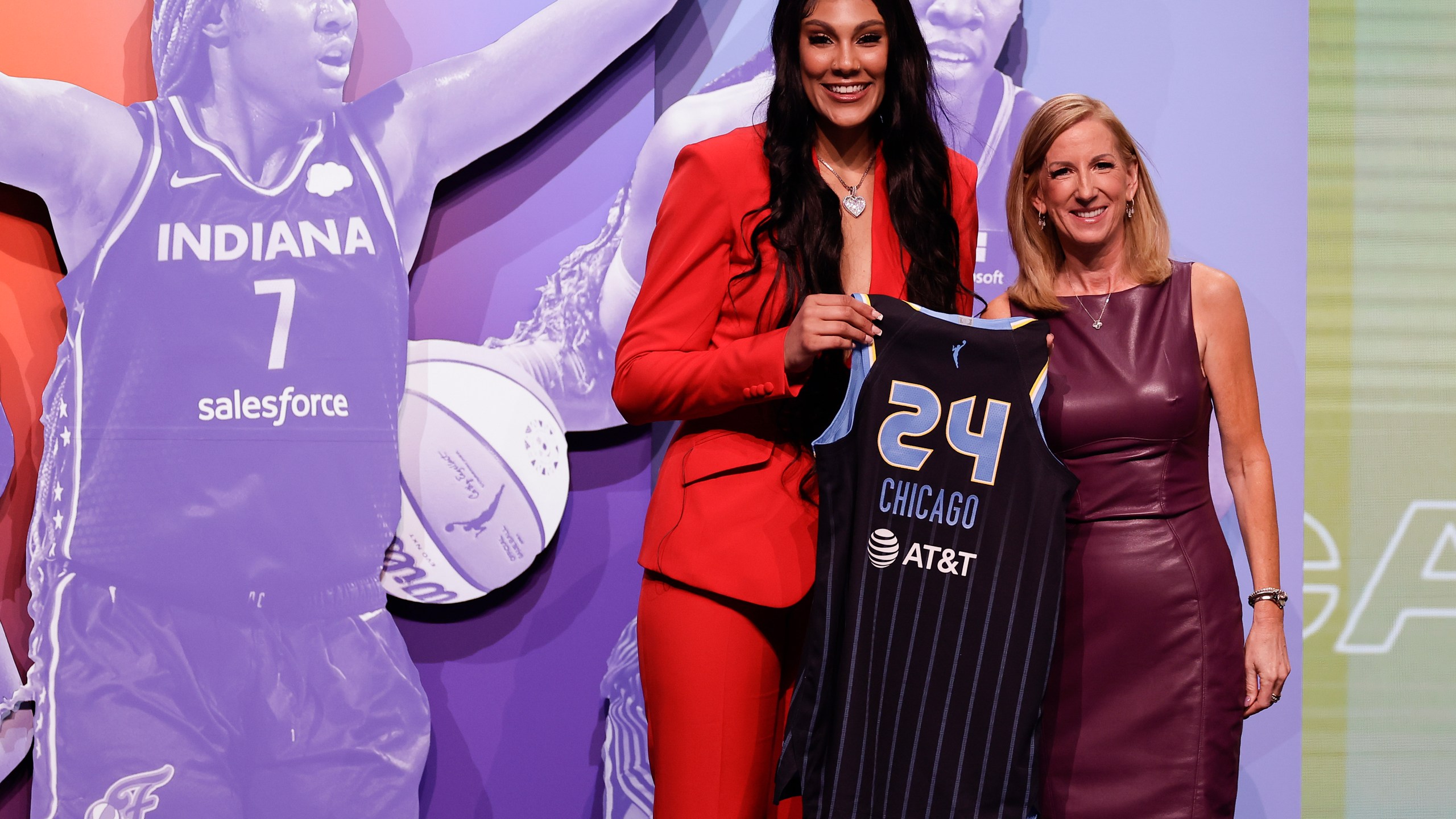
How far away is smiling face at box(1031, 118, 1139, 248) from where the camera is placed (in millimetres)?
1713

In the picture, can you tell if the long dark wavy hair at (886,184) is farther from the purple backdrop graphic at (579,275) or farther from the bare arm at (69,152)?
the bare arm at (69,152)

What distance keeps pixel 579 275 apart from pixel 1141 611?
146 cm

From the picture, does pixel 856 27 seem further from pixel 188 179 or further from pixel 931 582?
pixel 188 179

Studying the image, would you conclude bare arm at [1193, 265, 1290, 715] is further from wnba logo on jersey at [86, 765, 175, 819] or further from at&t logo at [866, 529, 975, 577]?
wnba logo on jersey at [86, 765, 175, 819]

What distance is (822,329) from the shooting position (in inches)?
55.5

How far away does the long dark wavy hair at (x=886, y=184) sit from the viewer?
5.01 ft

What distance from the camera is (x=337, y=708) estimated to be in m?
2.34

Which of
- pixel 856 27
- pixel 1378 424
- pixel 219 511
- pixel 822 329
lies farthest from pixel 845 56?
pixel 1378 424

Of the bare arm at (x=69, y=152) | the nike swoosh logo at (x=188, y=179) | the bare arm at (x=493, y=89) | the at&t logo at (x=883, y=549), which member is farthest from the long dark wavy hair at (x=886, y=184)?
the bare arm at (x=69, y=152)

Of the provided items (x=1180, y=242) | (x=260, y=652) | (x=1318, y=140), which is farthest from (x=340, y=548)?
(x=1318, y=140)

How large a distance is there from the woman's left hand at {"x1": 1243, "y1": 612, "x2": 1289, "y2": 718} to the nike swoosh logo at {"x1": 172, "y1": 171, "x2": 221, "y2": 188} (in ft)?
7.53

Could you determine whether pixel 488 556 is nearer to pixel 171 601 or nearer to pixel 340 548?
pixel 340 548

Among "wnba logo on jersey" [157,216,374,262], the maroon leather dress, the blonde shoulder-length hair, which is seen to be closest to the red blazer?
Answer: the blonde shoulder-length hair

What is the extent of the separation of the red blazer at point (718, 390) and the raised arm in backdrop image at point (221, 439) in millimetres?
1073
